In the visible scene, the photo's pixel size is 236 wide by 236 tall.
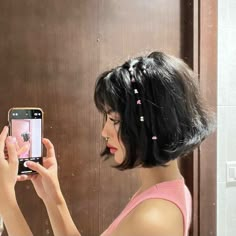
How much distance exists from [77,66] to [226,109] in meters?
0.53

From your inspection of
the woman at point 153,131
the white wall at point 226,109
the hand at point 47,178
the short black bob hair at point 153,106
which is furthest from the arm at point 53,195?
the white wall at point 226,109

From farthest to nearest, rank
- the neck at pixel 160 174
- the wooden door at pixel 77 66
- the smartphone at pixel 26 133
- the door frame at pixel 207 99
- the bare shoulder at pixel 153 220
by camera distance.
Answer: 1. the door frame at pixel 207 99
2. the wooden door at pixel 77 66
3. the smartphone at pixel 26 133
4. the neck at pixel 160 174
5. the bare shoulder at pixel 153 220

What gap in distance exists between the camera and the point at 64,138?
1144 mm

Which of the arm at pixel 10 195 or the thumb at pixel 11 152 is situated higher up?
the thumb at pixel 11 152

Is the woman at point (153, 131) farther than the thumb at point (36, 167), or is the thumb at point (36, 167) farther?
the thumb at point (36, 167)

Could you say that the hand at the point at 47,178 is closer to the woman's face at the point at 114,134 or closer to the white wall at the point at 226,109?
the woman's face at the point at 114,134

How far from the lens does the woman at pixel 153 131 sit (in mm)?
711

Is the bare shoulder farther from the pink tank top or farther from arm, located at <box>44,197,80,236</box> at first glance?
arm, located at <box>44,197,80,236</box>

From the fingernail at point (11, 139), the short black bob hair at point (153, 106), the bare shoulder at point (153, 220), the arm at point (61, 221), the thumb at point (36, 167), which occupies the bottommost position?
the arm at point (61, 221)

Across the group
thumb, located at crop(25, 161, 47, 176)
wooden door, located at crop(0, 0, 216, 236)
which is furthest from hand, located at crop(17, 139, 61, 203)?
wooden door, located at crop(0, 0, 216, 236)

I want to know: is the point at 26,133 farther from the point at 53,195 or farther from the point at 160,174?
the point at 160,174

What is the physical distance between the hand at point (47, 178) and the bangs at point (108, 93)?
22cm

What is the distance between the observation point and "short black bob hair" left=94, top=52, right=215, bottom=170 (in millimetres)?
720

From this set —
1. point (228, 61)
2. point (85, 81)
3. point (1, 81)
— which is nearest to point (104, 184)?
point (85, 81)
